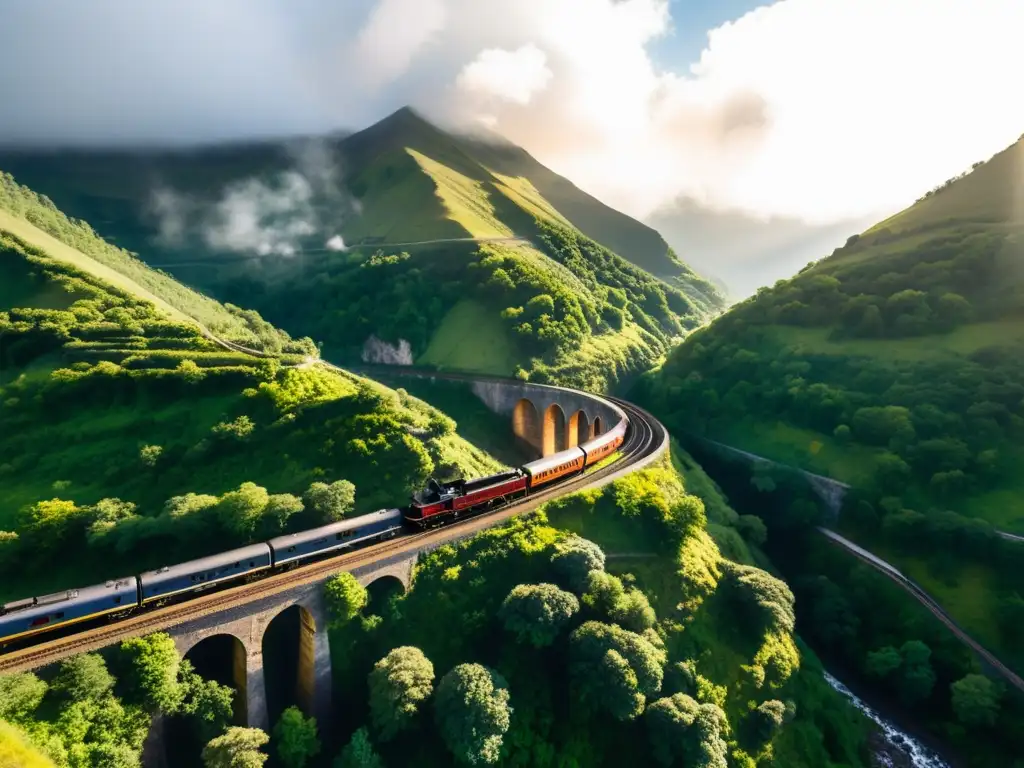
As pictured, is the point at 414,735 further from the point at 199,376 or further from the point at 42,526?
the point at 199,376

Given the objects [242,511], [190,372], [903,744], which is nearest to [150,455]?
[190,372]

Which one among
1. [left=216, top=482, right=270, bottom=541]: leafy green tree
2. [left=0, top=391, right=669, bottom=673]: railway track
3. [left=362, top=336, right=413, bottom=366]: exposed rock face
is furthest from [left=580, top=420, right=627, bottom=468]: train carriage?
[left=362, top=336, right=413, bottom=366]: exposed rock face

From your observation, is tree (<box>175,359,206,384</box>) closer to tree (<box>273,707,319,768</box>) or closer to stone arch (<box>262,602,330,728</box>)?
stone arch (<box>262,602,330,728</box>)

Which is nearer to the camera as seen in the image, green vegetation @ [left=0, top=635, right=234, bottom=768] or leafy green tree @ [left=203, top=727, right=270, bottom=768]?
green vegetation @ [left=0, top=635, right=234, bottom=768]

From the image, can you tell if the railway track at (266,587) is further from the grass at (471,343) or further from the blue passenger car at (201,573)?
the grass at (471,343)

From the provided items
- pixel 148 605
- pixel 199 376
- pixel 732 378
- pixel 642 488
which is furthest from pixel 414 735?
pixel 732 378

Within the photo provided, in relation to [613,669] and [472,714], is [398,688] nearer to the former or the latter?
[472,714]

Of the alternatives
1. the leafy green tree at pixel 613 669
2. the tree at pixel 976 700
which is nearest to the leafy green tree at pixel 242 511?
the leafy green tree at pixel 613 669
